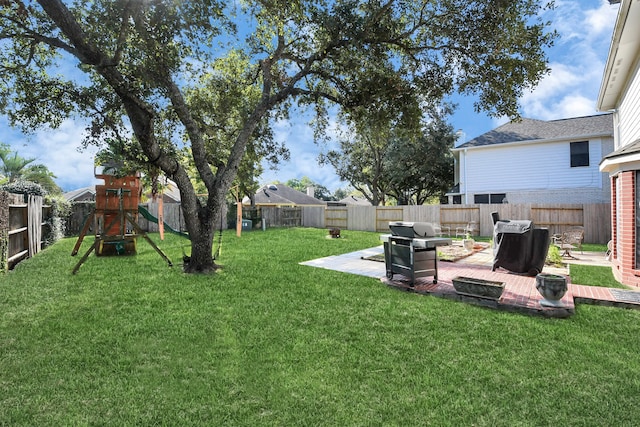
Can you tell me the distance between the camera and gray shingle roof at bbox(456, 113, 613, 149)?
15.3 metres

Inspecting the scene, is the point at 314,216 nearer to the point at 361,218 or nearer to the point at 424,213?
the point at 361,218

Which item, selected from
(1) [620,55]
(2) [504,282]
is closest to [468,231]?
(1) [620,55]

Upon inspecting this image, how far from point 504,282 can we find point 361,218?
15.0m

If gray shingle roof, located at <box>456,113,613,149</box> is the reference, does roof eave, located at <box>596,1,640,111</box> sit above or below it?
below

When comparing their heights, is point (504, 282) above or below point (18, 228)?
below

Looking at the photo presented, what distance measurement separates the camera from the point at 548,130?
16391 millimetres

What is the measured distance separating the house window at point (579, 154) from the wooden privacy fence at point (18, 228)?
69.1 ft

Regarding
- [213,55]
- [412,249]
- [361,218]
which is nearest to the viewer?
[412,249]

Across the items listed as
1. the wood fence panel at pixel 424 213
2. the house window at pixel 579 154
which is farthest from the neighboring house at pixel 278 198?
the house window at pixel 579 154

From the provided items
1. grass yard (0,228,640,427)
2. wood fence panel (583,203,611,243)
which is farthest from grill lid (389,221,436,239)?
wood fence panel (583,203,611,243)

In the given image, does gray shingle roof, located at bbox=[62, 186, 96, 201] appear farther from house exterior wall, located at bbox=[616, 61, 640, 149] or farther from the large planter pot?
house exterior wall, located at bbox=[616, 61, 640, 149]

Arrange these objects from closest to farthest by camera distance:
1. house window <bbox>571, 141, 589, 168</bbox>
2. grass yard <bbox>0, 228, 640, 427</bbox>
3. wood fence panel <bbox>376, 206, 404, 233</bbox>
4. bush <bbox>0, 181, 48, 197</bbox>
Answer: grass yard <bbox>0, 228, 640, 427</bbox> < bush <bbox>0, 181, 48, 197</bbox> < house window <bbox>571, 141, 589, 168</bbox> < wood fence panel <bbox>376, 206, 404, 233</bbox>

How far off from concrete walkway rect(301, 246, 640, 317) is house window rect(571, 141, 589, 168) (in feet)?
24.6

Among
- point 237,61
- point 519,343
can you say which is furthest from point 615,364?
point 237,61
